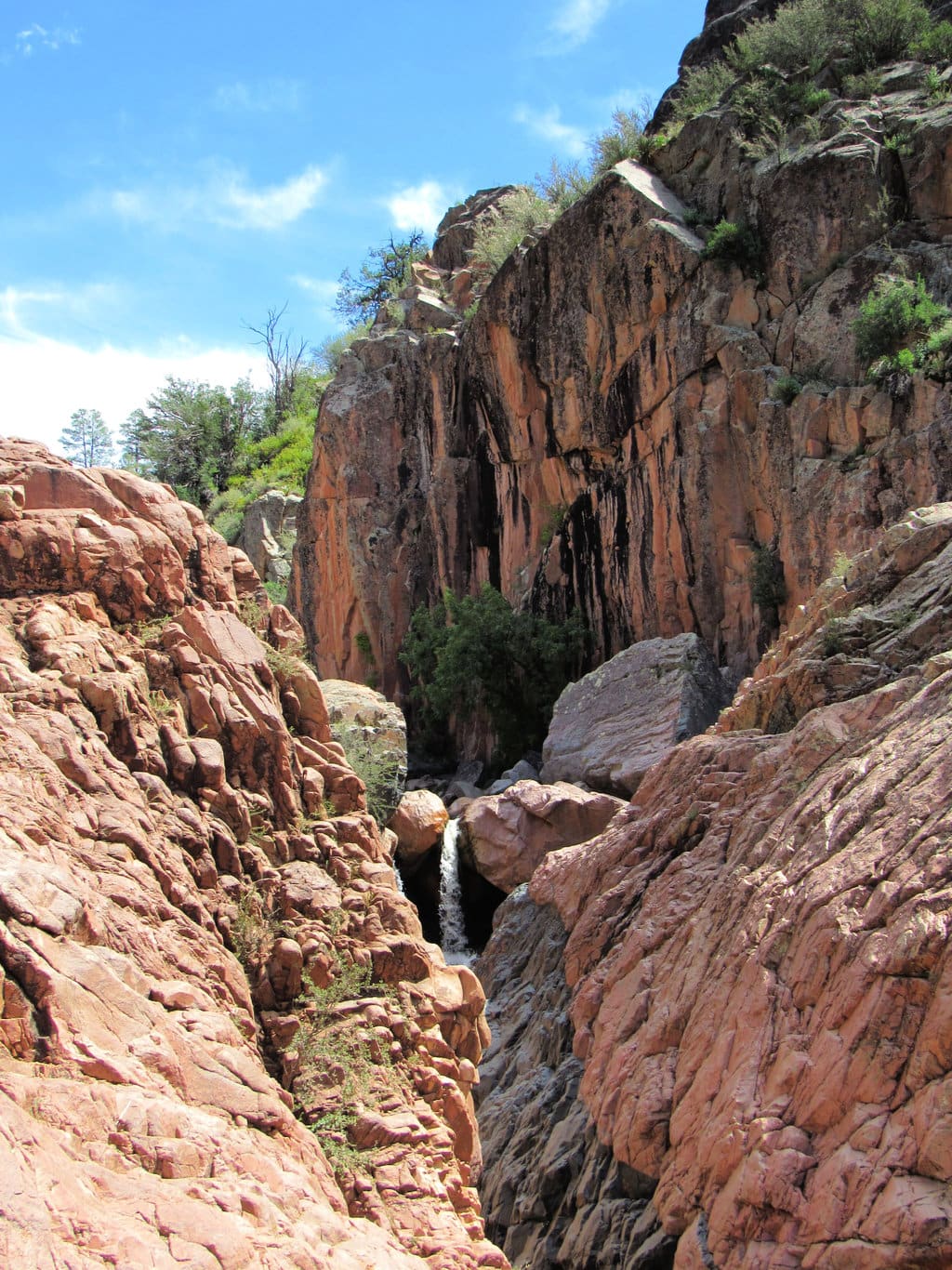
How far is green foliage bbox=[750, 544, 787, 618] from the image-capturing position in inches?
926

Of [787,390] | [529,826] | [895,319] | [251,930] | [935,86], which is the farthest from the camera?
[935,86]

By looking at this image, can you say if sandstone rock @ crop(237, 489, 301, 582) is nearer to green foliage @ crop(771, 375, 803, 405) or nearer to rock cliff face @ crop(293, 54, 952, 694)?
rock cliff face @ crop(293, 54, 952, 694)

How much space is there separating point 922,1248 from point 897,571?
8.54 meters

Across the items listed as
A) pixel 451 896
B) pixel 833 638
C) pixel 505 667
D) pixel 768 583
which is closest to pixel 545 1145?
pixel 833 638

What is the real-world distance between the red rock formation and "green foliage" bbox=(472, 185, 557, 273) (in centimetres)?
2225

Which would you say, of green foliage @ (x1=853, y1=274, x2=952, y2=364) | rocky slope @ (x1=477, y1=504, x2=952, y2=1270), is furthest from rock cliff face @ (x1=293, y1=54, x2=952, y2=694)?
rocky slope @ (x1=477, y1=504, x2=952, y2=1270)

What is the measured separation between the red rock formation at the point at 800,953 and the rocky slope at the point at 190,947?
2184 millimetres

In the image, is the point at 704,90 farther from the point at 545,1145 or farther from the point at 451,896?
the point at 545,1145

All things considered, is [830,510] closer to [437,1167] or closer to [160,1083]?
[437,1167]

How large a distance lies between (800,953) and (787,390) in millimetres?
16481

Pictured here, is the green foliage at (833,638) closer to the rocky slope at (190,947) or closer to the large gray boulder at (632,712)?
the rocky slope at (190,947)

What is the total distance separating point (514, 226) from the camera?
35.6 m

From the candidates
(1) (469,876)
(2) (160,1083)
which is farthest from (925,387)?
(2) (160,1083)

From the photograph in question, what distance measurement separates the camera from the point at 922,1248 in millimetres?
7285
